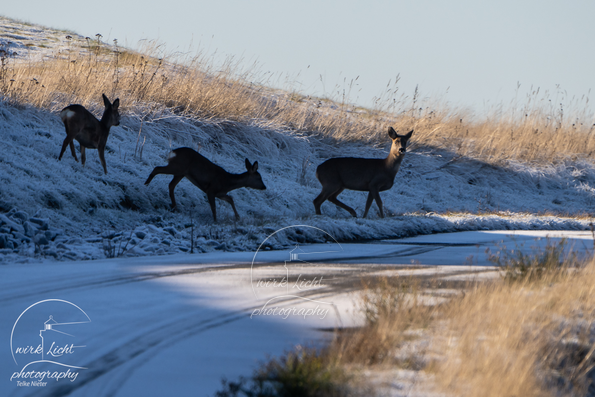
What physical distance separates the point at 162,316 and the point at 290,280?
1762 millimetres

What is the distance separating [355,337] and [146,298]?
6.02 feet

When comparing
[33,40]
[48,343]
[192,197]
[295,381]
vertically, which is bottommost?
[192,197]

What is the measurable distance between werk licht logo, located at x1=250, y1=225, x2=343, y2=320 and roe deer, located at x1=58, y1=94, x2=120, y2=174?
369cm

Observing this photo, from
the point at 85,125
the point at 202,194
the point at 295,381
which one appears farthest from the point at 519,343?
the point at 202,194

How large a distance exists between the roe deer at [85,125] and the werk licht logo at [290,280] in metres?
3.69

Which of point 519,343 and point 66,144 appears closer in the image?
point 519,343

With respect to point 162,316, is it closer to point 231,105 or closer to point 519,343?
point 519,343

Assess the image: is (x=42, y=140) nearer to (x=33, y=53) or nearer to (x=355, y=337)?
(x=355, y=337)

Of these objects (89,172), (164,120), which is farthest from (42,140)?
(164,120)

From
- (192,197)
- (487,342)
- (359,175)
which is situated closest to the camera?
(487,342)

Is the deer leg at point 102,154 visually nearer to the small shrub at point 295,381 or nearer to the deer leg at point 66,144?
the deer leg at point 66,144

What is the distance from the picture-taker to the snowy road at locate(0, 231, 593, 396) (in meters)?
3.13

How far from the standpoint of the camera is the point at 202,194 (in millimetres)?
12312

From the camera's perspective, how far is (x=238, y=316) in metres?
4.20
